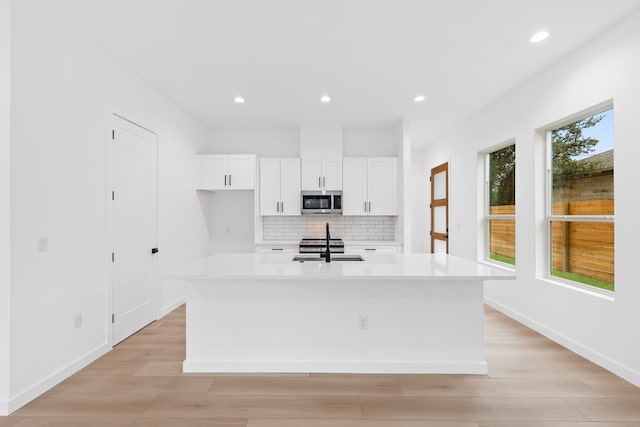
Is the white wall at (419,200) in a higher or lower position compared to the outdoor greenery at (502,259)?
higher

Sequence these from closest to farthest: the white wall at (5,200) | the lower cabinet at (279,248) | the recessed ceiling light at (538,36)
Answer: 1. the white wall at (5,200)
2. the recessed ceiling light at (538,36)
3. the lower cabinet at (279,248)

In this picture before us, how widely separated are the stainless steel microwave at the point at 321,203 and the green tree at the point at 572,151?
2936mm

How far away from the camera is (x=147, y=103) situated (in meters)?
3.92

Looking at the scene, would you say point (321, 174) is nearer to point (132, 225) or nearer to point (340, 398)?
point (132, 225)

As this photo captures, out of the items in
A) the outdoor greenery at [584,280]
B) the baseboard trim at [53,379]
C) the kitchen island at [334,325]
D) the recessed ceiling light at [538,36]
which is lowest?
the baseboard trim at [53,379]

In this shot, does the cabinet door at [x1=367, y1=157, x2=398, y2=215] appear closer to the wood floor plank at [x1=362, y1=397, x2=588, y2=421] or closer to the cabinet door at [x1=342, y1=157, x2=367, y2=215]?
the cabinet door at [x1=342, y1=157, x2=367, y2=215]

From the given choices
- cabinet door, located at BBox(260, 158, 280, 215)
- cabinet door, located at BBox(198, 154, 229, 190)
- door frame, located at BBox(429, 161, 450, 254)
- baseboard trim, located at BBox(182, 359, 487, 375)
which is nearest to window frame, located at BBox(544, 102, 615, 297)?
baseboard trim, located at BBox(182, 359, 487, 375)

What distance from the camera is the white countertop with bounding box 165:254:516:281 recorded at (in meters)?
2.42

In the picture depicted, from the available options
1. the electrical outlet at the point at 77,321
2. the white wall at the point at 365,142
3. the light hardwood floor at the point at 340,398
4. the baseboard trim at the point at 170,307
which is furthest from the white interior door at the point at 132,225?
the white wall at the point at 365,142

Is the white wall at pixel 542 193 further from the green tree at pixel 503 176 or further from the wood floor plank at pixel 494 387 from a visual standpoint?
the wood floor plank at pixel 494 387

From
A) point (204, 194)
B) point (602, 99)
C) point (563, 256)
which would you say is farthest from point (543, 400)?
point (204, 194)

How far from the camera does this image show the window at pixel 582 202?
2.97m

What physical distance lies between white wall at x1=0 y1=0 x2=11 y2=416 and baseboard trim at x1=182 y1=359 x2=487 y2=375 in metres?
1.12

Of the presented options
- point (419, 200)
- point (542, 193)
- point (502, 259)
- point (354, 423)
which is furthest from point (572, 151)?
point (419, 200)
